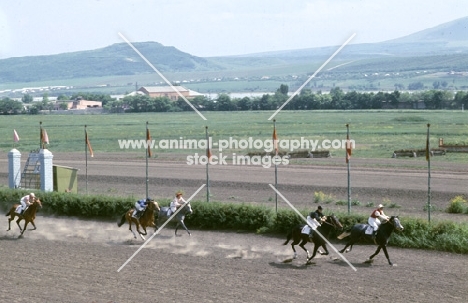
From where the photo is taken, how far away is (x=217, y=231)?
2473cm

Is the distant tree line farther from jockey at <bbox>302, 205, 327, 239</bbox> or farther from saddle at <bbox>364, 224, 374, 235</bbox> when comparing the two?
jockey at <bbox>302, 205, 327, 239</bbox>

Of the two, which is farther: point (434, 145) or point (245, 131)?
point (245, 131)

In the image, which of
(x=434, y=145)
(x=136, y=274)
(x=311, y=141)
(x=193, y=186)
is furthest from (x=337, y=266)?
(x=311, y=141)

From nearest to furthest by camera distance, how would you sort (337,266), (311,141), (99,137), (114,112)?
(337,266)
(311,141)
(99,137)
(114,112)

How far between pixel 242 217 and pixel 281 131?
2371 inches

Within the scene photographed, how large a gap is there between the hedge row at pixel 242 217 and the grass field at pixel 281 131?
1098 inches

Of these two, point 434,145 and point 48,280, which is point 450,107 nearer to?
point 434,145

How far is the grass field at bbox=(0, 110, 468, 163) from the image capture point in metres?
67.2

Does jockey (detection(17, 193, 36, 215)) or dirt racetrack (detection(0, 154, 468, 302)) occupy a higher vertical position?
jockey (detection(17, 193, 36, 215))

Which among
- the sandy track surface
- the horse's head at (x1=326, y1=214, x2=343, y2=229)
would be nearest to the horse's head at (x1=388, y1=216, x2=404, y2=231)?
the sandy track surface

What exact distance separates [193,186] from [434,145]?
3187cm

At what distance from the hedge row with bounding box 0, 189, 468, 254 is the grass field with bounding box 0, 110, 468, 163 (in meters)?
27.9

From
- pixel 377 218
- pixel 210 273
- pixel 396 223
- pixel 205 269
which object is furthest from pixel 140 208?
pixel 396 223

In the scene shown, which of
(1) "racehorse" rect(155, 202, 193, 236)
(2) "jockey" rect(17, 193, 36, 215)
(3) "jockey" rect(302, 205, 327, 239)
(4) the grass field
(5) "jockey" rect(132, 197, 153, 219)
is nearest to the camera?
(3) "jockey" rect(302, 205, 327, 239)
